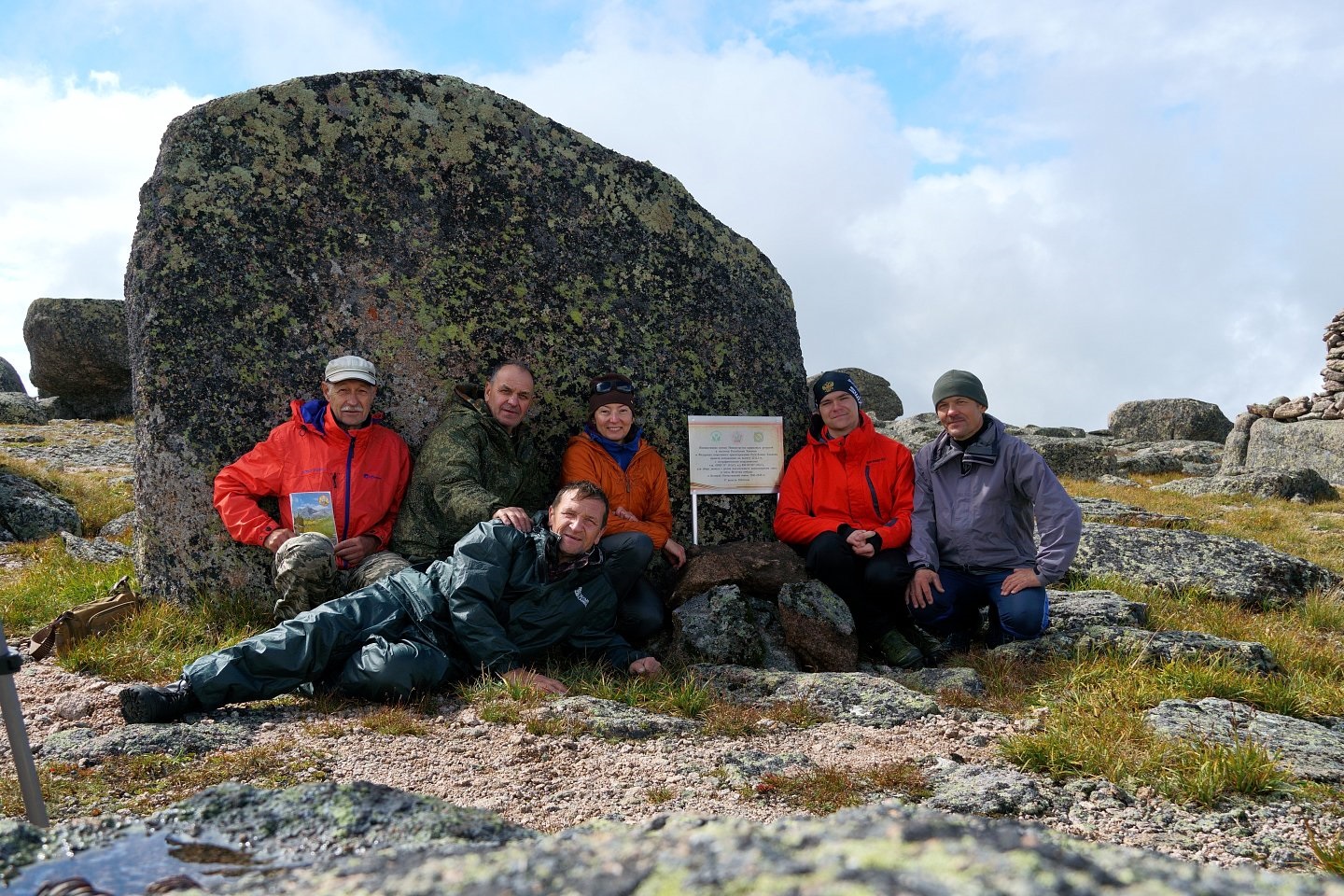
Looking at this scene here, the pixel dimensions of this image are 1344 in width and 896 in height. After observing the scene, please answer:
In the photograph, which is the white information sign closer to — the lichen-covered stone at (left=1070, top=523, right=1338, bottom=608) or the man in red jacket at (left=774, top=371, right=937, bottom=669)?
the man in red jacket at (left=774, top=371, right=937, bottom=669)

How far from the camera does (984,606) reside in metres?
8.35

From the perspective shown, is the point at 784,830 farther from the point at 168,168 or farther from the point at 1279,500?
the point at 1279,500

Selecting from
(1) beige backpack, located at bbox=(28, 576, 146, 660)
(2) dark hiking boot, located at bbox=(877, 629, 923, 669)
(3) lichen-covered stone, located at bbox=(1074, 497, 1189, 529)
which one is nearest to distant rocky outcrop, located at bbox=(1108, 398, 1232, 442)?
(3) lichen-covered stone, located at bbox=(1074, 497, 1189, 529)

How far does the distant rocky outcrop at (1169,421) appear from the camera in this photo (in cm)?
3772

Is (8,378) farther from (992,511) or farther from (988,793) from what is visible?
(988,793)

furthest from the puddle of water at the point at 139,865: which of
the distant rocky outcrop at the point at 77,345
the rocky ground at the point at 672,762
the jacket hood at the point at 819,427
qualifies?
the distant rocky outcrop at the point at 77,345

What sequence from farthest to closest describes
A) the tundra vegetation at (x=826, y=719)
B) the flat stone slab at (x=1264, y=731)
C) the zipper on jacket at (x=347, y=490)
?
the zipper on jacket at (x=347, y=490) < the flat stone slab at (x=1264, y=731) < the tundra vegetation at (x=826, y=719)

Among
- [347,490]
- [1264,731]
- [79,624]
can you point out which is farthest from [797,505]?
[79,624]

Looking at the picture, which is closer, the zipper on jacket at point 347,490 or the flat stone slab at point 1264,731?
the flat stone slab at point 1264,731

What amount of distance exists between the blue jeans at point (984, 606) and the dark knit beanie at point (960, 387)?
1.57 m

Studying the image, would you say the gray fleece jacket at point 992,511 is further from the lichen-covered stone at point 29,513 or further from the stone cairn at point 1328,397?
the stone cairn at point 1328,397

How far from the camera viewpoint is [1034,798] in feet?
14.9

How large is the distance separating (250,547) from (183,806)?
5.38m

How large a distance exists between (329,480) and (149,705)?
2459mm
